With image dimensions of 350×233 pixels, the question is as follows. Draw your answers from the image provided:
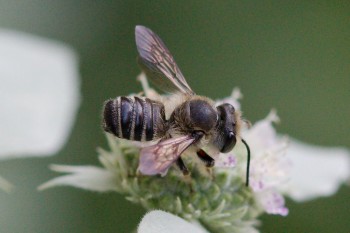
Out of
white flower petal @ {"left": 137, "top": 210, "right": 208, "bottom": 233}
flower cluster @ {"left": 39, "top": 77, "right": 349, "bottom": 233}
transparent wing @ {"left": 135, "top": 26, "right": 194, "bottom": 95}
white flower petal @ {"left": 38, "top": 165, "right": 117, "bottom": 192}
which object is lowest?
white flower petal @ {"left": 137, "top": 210, "right": 208, "bottom": 233}

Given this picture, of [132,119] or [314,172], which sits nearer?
Result: [132,119]

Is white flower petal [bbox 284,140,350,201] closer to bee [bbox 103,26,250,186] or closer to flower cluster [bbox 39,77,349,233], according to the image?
flower cluster [bbox 39,77,349,233]

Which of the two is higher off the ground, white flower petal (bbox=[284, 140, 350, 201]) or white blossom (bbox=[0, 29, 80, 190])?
white flower petal (bbox=[284, 140, 350, 201])

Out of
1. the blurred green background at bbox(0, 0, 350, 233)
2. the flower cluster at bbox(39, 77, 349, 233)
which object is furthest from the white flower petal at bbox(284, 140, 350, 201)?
the blurred green background at bbox(0, 0, 350, 233)

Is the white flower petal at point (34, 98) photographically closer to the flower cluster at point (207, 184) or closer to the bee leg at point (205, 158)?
the flower cluster at point (207, 184)

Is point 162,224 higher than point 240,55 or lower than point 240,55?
lower

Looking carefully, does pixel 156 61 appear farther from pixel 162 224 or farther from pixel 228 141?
pixel 162 224

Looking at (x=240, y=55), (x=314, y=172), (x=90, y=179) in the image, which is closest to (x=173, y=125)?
(x=90, y=179)
